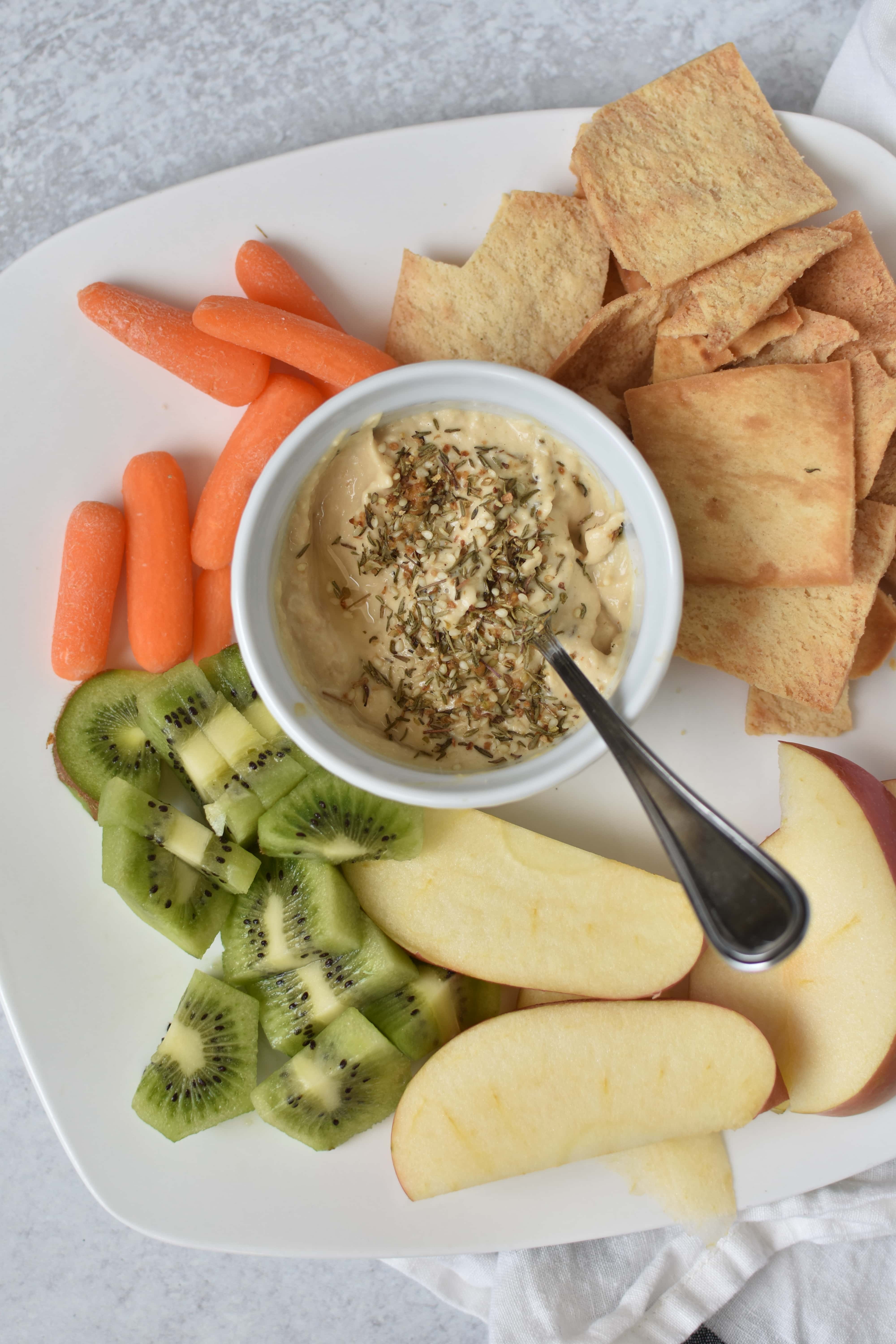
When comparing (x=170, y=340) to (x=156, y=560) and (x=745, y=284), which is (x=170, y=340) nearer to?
(x=156, y=560)

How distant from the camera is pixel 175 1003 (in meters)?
1.91

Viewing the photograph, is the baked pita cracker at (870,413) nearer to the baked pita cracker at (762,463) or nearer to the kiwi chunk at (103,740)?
the baked pita cracker at (762,463)

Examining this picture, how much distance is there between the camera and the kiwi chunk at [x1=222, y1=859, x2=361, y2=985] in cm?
177

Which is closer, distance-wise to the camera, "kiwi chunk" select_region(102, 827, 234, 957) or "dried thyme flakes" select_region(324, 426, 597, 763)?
"dried thyme flakes" select_region(324, 426, 597, 763)

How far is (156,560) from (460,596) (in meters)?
0.68

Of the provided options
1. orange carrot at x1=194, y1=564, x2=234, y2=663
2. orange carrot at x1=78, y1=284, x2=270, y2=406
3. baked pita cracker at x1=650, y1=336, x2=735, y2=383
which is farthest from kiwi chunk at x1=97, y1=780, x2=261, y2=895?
baked pita cracker at x1=650, y1=336, x2=735, y2=383

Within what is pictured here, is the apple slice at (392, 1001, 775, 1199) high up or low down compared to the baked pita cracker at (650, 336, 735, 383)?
down

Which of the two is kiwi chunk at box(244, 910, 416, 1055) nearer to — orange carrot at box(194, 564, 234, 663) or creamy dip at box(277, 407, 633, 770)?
creamy dip at box(277, 407, 633, 770)

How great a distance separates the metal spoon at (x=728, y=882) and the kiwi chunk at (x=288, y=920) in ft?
2.30

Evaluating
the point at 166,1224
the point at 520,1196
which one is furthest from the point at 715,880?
the point at 166,1224

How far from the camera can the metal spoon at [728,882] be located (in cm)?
123

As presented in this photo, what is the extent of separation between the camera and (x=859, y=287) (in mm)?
1793

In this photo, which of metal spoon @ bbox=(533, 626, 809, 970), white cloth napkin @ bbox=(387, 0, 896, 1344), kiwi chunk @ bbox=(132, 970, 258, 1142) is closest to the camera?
metal spoon @ bbox=(533, 626, 809, 970)

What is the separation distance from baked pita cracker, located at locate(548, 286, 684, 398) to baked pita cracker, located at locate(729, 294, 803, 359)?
0.14 metres
